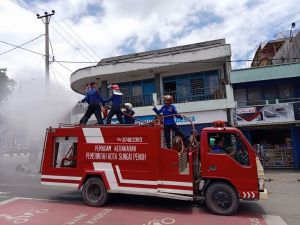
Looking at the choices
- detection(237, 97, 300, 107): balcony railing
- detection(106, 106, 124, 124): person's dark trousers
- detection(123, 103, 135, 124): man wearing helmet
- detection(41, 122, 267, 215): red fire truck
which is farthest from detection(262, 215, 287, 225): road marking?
detection(237, 97, 300, 107): balcony railing

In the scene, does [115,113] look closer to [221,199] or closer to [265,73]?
[221,199]

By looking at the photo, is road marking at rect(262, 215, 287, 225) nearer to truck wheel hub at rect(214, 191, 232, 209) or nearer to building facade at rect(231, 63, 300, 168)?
truck wheel hub at rect(214, 191, 232, 209)

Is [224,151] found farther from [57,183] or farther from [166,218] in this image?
[57,183]

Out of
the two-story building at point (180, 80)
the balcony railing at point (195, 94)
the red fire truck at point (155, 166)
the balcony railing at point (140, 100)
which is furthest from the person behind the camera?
the balcony railing at point (140, 100)

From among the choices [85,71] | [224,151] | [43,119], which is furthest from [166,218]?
[85,71]

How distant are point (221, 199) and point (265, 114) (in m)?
11.8

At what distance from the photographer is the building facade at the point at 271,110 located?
1853cm

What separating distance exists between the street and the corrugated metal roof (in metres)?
9.41

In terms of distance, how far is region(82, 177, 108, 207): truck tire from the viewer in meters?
9.05

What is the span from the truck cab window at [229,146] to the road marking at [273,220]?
1409 mm

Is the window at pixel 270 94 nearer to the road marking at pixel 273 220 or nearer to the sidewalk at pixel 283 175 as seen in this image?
the sidewalk at pixel 283 175

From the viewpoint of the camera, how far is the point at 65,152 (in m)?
9.98

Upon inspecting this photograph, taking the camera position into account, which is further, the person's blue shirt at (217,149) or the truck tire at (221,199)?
the person's blue shirt at (217,149)

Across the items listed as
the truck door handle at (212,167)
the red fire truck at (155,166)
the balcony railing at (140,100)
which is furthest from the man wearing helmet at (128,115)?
the balcony railing at (140,100)
